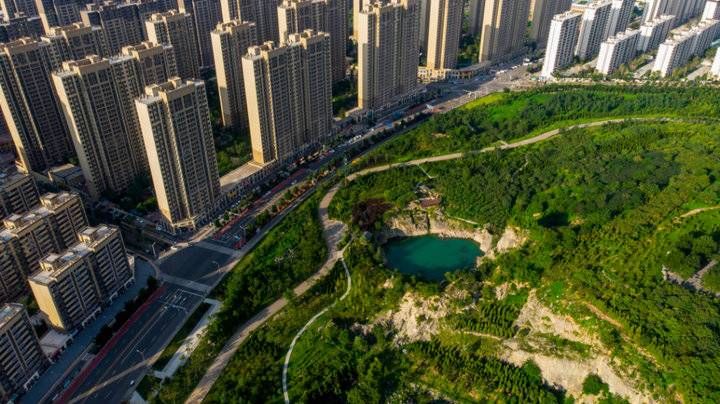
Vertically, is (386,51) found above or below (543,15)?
above

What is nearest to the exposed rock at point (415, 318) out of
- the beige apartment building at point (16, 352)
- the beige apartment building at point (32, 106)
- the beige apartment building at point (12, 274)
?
the beige apartment building at point (16, 352)

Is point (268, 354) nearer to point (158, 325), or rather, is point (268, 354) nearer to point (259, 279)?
point (259, 279)

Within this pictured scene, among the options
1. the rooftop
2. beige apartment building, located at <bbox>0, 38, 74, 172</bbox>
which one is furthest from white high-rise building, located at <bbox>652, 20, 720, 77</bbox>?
the rooftop

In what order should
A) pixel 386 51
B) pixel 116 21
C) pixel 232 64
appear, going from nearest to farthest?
1. pixel 232 64
2. pixel 386 51
3. pixel 116 21

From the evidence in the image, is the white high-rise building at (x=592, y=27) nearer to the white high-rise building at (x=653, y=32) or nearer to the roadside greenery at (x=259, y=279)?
the white high-rise building at (x=653, y=32)

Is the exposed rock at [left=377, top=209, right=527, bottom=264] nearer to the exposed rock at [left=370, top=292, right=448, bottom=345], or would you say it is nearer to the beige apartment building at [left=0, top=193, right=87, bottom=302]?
the exposed rock at [left=370, top=292, right=448, bottom=345]

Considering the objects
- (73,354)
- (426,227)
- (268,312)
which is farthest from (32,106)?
(426,227)
